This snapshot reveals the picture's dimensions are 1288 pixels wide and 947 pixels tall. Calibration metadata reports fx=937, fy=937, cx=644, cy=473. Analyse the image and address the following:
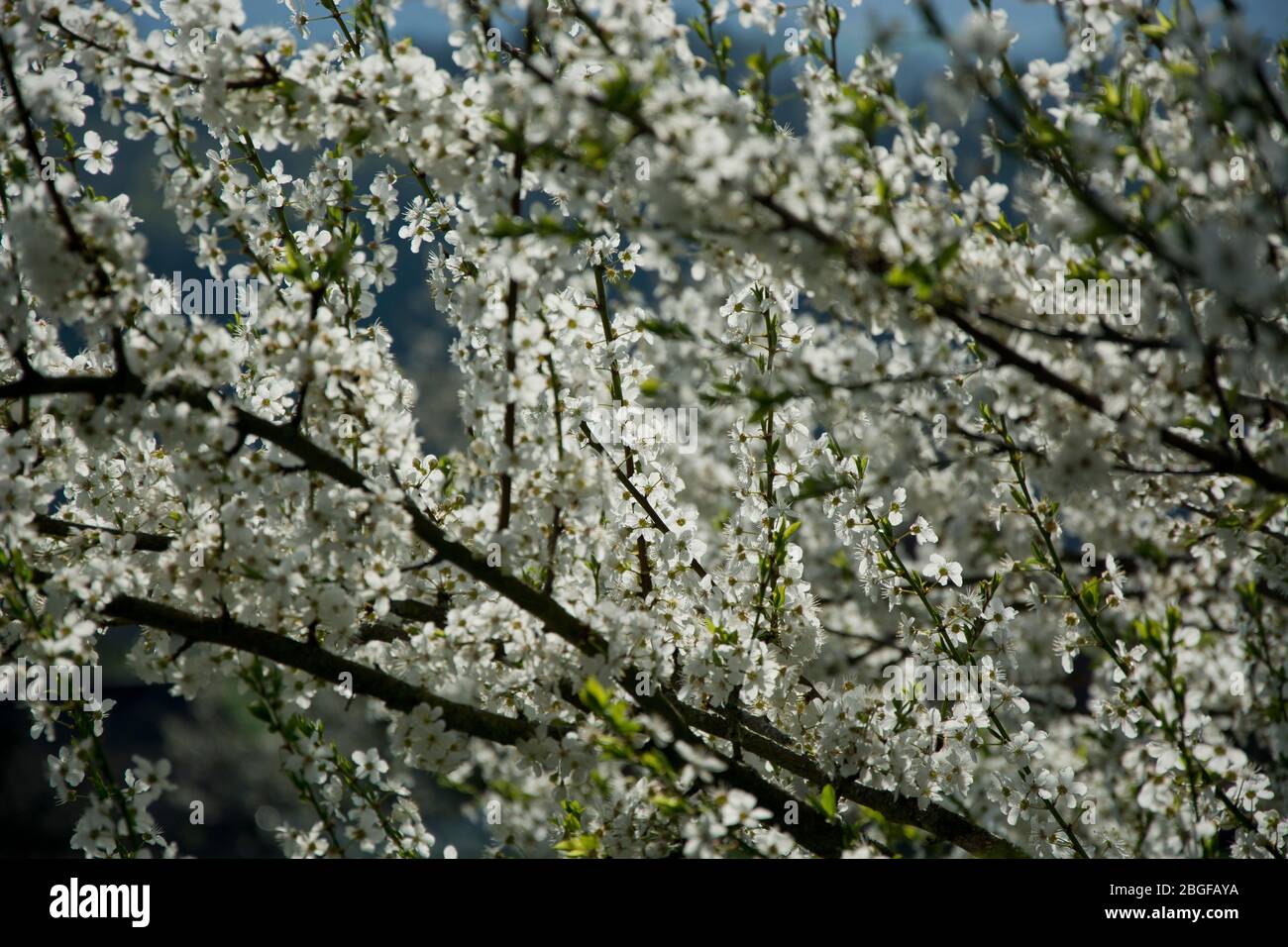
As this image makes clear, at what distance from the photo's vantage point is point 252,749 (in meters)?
36.1

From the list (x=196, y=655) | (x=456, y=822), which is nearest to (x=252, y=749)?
(x=456, y=822)

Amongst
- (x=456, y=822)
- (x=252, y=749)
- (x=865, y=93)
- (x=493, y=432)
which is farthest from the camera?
(x=456, y=822)

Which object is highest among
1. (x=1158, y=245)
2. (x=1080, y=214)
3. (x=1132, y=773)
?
(x=1080, y=214)

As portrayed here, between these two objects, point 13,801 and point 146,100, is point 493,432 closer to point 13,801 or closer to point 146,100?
point 146,100

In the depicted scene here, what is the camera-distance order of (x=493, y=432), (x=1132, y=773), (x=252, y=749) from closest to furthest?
(x=493, y=432)
(x=1132, y=773)
(x=252, y=749)

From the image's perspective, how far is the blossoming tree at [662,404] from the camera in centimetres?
262

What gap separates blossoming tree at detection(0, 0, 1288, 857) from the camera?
262 cm

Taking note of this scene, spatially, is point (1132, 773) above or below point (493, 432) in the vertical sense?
below

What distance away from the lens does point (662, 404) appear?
3674 millimetres

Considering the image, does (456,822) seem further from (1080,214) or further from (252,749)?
(1080,214)

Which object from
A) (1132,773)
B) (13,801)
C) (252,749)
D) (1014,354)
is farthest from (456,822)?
(1014,354)

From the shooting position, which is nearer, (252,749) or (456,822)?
(252,749)

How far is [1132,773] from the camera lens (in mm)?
5043

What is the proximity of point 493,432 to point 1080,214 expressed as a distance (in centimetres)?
230
